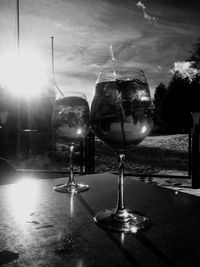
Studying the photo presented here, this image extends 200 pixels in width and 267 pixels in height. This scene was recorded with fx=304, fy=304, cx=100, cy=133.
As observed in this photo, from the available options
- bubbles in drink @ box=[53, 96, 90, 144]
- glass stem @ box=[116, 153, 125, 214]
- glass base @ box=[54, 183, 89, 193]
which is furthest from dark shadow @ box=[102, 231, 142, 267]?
bubbles in drink @ box=[53, 96, 90, 144]

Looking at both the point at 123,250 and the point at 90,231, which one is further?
the point at 90,231

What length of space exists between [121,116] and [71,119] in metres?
0.54

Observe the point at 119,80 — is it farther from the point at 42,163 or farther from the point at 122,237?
the point at 42,163

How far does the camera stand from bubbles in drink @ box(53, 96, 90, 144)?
4.55ft

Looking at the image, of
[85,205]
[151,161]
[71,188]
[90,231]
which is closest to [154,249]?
[90,231]

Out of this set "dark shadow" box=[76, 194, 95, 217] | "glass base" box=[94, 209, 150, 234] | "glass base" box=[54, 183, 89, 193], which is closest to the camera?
"glass base" box=[94, 209, 150, 234]

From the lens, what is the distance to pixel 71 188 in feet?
4.45

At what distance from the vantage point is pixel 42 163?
44.7ft

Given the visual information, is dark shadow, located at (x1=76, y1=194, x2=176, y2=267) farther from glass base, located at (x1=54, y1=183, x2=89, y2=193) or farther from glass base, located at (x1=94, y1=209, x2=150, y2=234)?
glass base, located at (x1=54, y1=183, x2=89, y2=193)

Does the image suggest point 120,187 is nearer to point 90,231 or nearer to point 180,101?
point 90,231

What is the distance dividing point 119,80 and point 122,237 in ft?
1.48

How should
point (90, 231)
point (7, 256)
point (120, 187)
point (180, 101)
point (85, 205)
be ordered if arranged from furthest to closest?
point (180, 101) < point (85, 205) < point (120, 187) < point (90, 231) < point (7, 256)

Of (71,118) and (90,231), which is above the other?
(71,118)

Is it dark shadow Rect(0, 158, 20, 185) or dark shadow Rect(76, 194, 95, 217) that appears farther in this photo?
dark shadow Rect(0, 158, 20, 185)
